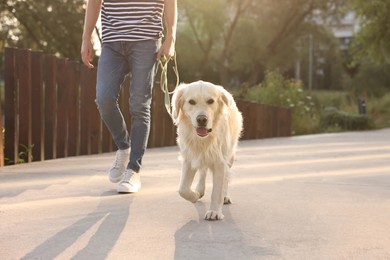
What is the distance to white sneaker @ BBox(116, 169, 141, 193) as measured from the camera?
492 cm

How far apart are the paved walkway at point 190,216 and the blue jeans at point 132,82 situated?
47 centimetres

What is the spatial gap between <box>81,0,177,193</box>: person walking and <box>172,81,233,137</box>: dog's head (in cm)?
61

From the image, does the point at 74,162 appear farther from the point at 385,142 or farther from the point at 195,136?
the point at 385,142

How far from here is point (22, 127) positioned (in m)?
6.92

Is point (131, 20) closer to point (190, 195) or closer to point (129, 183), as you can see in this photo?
point (129, 183)

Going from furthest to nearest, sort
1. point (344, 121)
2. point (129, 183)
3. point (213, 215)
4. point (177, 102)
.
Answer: point (344, 121)
point (129, 183)
point (177, 102)
point (213, 215)

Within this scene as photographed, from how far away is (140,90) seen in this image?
497 centimetres

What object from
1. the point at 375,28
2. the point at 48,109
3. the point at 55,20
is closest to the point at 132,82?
the point at 48,109

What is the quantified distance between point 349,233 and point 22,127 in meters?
4.39

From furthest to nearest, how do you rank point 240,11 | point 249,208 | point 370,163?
point 240,11
point 370,163
point 249,208

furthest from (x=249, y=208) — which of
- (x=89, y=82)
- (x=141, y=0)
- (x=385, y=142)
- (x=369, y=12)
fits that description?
(x=369, y=12)

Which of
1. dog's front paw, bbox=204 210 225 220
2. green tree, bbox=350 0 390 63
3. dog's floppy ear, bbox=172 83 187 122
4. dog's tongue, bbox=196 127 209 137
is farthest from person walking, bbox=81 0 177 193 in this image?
green tree, bbox=350 0 390 63

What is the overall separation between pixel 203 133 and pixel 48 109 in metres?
3.57

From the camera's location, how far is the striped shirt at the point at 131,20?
16.4 feet
